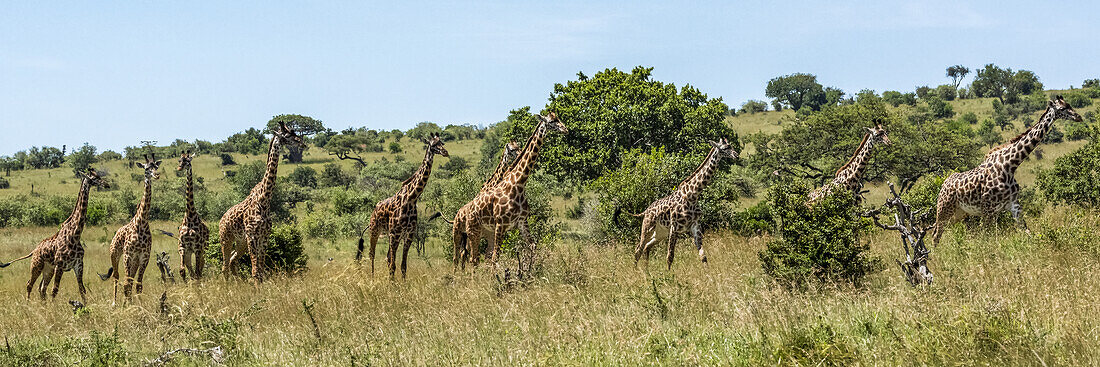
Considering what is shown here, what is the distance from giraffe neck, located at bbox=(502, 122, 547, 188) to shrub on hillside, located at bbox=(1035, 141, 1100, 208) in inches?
501

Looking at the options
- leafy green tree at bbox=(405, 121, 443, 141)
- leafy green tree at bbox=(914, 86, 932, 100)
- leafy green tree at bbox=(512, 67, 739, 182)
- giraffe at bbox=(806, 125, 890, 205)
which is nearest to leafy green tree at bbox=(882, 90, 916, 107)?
leafy green tree at bbox=(914, 86, 932, 100)

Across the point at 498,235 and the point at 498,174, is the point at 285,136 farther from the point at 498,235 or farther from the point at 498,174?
the point at 498,235

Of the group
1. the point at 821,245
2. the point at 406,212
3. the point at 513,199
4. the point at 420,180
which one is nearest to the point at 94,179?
the point at 406,212

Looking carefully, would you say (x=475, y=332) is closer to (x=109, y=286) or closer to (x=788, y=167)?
(x=109, y=286)

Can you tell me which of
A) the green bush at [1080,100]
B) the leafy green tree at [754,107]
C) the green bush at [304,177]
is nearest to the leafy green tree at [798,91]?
the leafy green tree at [754,107]

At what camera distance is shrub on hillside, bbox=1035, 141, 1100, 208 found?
56.2 ft

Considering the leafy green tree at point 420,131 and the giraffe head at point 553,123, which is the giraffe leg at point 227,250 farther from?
the leafy green tree at point 420,131

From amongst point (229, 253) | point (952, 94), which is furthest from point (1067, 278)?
point (952, 94)

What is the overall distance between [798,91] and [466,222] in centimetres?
9546

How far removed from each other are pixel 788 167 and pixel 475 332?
89.6 feet

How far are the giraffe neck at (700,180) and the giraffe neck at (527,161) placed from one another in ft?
8.57

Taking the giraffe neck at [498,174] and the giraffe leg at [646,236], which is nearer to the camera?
the giraffe neck at [498,174]

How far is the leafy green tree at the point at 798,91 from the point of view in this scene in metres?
99.1

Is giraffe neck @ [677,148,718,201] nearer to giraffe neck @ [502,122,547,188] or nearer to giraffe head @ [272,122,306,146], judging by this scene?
giraffe neck @ [502,122,547,188]
